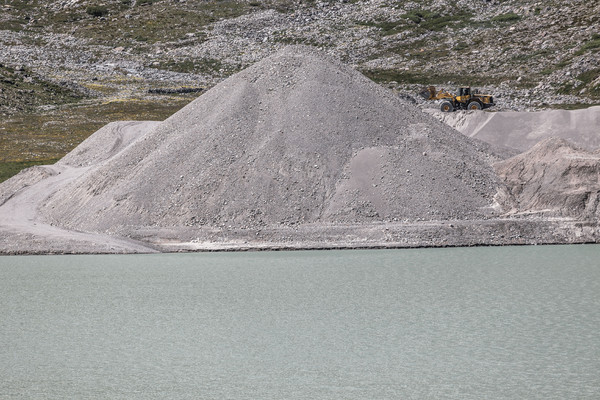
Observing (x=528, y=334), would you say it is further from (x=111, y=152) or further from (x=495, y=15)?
(x=495, y=15)

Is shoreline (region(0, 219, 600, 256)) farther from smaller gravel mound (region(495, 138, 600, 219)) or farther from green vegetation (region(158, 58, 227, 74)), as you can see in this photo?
green vegetation (region(158, 58, 227, 74))

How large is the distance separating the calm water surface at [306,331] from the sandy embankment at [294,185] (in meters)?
5.37

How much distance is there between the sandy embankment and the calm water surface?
17.6 feet

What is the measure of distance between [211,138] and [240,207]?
547cm

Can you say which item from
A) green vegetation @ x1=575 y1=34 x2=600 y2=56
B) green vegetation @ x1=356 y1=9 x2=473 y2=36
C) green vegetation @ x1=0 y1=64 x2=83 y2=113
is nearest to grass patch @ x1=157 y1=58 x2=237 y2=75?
green vegetation @ x1=0 y1=64 x2=83 y2=113

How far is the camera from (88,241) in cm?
3466

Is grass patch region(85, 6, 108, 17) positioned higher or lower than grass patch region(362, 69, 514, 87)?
higher

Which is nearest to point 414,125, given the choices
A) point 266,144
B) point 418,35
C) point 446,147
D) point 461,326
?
point 446,147

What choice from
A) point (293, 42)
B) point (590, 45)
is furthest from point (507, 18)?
point (293, 42)

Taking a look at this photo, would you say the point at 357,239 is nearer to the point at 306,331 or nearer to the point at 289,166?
the point at 289,166

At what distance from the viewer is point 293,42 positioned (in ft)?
485

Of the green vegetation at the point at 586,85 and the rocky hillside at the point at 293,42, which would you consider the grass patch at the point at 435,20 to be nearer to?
the rocky hillside at the point at 293,42

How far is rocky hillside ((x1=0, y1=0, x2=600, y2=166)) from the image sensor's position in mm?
110312

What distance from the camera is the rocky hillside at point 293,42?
362 feet
